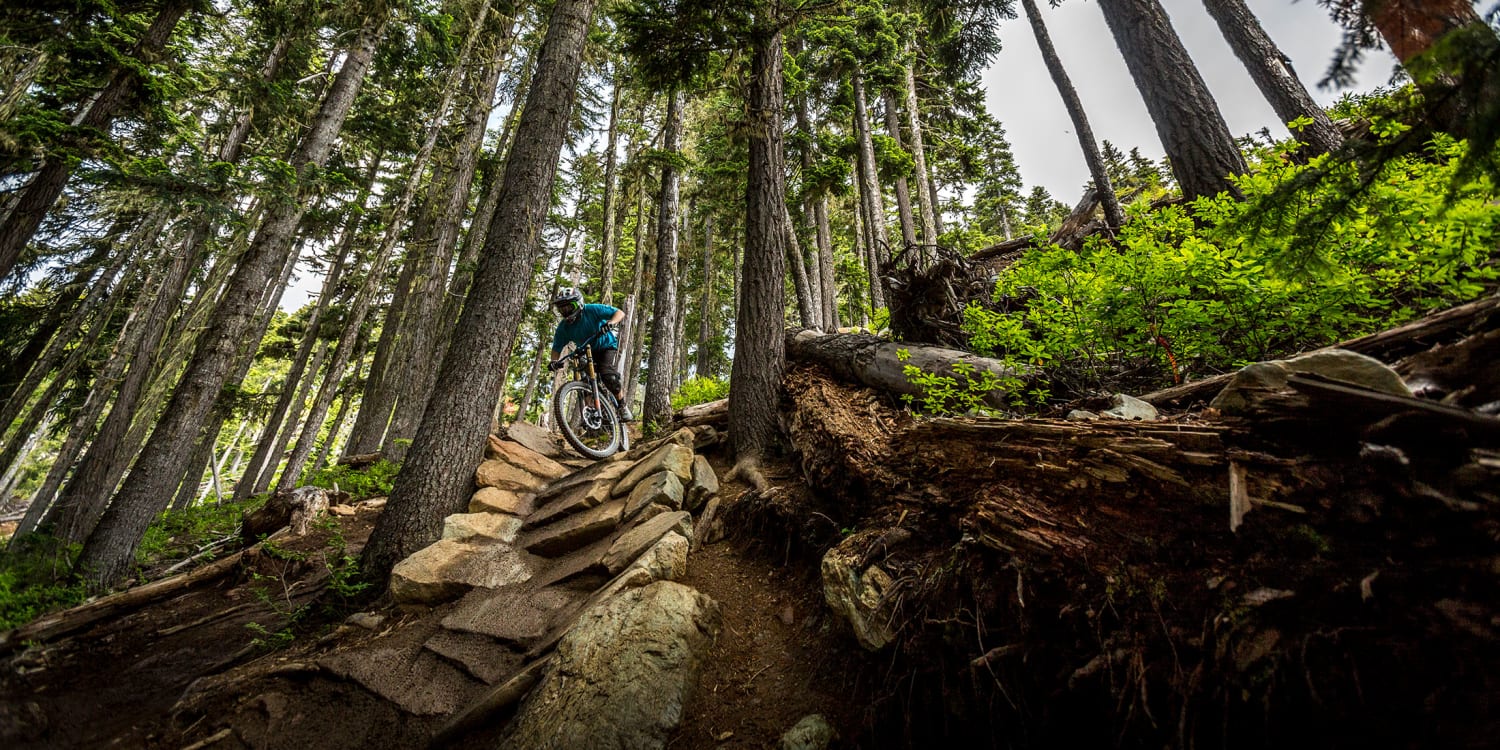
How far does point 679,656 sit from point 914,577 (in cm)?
154

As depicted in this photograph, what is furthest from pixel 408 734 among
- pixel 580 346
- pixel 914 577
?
pixel 580 346

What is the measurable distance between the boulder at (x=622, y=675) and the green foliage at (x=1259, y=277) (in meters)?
3.12

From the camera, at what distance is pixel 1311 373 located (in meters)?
1.66

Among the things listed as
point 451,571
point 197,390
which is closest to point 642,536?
point 451,571

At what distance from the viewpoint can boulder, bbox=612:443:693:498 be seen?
500cm

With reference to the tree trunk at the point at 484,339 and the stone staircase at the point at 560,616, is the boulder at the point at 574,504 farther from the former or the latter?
the tree trunk at the point at 484,339

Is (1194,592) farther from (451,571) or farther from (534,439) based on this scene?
(534,439)

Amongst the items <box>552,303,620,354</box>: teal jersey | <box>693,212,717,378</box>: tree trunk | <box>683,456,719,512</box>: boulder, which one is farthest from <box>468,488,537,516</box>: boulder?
<box>693,212,717,378</box>: tree trunk

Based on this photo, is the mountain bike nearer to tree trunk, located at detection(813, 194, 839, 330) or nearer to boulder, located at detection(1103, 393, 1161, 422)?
boulder, located at detection(1103, 393, 1161, 422)

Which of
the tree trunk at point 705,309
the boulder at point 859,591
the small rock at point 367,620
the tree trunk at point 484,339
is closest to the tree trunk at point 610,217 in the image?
the tree trunk at point 705,309

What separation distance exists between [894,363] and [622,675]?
349cm

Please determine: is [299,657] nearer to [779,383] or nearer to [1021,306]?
[779,383]

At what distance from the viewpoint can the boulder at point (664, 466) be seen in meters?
5.00

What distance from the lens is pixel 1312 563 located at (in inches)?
52.2
